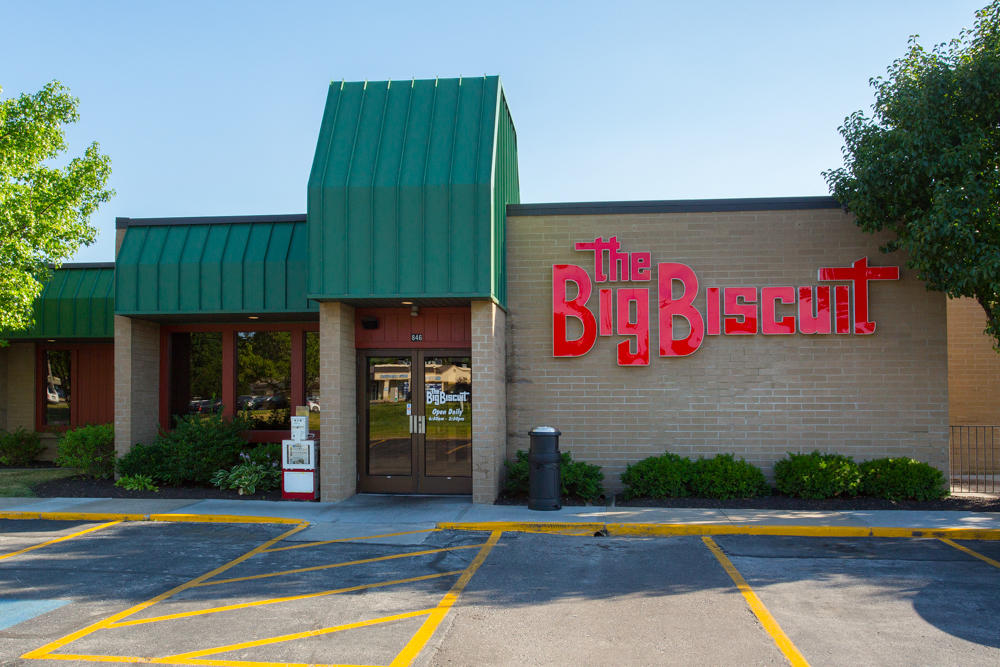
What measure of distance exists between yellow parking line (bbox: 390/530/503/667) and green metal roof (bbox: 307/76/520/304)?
4626mm

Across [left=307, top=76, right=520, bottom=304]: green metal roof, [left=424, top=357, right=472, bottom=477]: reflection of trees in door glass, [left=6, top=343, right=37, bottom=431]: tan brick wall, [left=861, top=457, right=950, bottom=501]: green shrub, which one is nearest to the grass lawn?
[left=6, top=343, right=37, bottom=431]: tan brick wall

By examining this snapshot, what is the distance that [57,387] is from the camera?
59.9 feet

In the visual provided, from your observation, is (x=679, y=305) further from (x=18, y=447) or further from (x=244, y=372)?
(x=18, y=447)

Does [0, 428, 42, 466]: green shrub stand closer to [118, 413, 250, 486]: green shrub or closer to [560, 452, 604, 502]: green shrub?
[118, 413, 250, 486]: green shrub

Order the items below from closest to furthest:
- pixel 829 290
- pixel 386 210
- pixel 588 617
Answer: pixel 588 617
pixel 386 210
pixel 829 290

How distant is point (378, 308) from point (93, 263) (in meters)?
8.19

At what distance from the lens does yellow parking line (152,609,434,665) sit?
19.3ft

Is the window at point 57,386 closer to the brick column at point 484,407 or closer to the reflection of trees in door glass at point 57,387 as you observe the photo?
the reflection of trees in door glass at point 57,387

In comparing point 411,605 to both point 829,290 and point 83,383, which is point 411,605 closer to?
point 829,290

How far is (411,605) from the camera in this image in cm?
718

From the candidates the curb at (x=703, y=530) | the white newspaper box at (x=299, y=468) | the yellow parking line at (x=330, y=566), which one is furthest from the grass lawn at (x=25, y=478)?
the curb at (x=703, y=530)

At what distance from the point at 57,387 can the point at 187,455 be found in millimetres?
6945

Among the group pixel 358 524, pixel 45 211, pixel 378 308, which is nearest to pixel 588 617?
pixel 358 524

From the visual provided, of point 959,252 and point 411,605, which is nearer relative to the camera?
point 411,605
